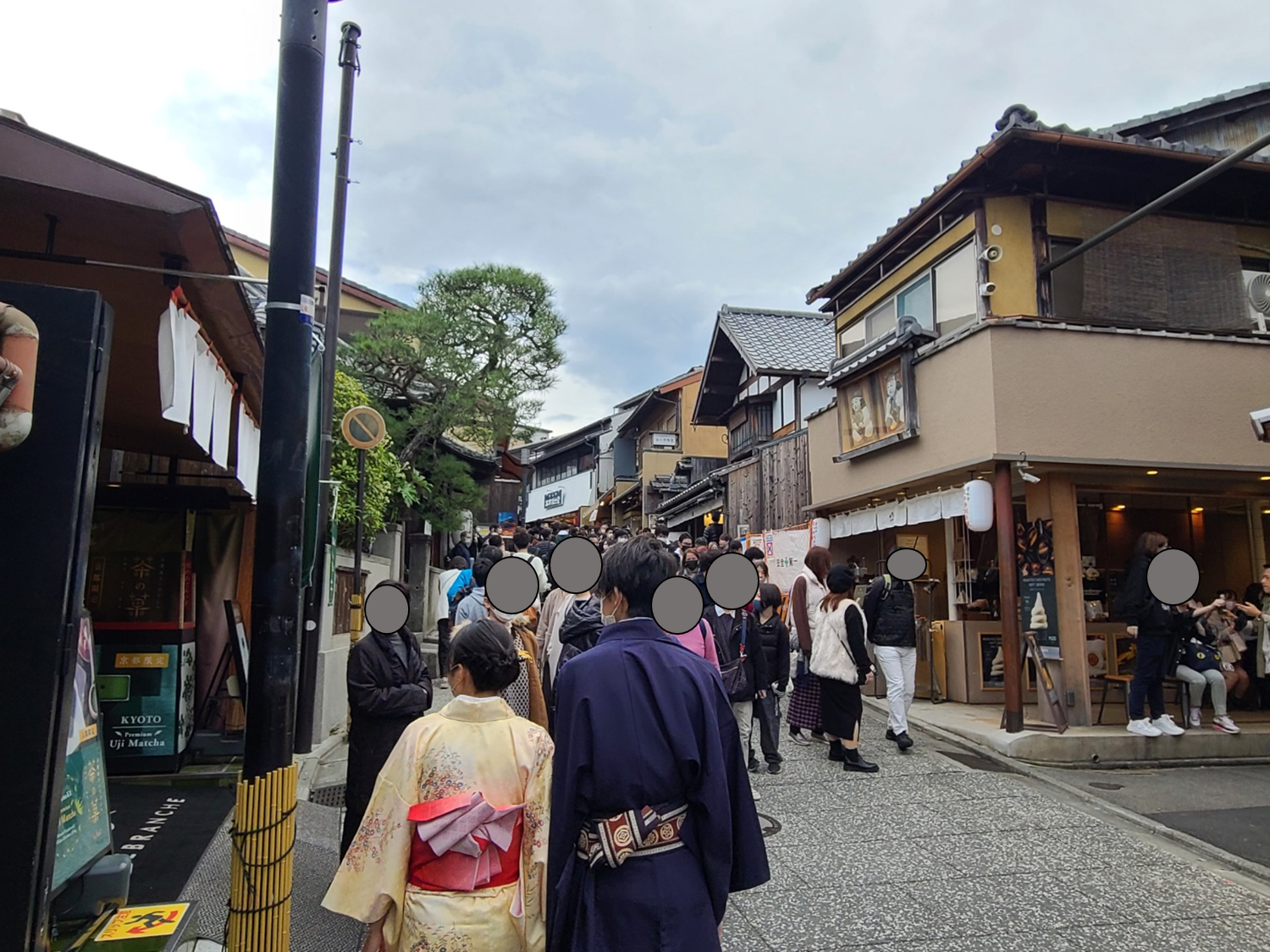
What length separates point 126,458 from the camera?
9195mm

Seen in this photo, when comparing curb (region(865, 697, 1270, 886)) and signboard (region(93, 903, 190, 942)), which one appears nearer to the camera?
signboard (region(93, 903, 190, 942))

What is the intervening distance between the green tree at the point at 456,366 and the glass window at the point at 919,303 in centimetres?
833

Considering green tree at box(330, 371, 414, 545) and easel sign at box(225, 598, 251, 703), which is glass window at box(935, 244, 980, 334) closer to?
green tree at box(330, 371, 414, 545)

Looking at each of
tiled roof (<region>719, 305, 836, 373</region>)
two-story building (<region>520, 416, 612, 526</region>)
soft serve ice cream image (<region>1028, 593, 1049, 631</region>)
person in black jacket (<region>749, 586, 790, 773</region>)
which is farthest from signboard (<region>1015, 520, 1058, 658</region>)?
two-story building (<region>520, 416, 612, 526</region>)

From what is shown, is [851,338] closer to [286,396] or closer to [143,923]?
[286,396]

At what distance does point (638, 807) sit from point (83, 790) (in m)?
2.68

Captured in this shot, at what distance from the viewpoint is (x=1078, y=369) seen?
30.6 feet

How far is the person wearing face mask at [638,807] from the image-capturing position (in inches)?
93.4

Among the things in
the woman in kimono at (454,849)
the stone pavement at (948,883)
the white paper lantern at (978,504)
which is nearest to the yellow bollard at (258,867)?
the woman in kimono at (454,849)

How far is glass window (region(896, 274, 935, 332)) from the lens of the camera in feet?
37.7

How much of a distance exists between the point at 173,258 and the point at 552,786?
3.42 m

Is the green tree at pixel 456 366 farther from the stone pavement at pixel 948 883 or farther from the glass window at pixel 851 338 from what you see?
the stone pavement at pixel 948 883

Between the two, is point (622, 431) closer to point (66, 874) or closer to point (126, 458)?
point (126, 458)

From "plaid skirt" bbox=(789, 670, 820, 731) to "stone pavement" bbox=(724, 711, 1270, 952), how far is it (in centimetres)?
144
